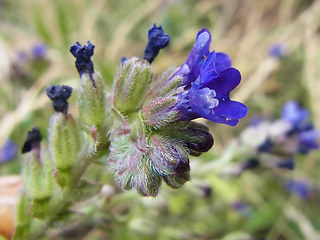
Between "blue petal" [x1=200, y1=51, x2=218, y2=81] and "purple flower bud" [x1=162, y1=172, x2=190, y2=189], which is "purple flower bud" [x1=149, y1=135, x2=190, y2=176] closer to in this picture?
"purple flower bud" [x1=162, y1=172, x2=190, y2=189]

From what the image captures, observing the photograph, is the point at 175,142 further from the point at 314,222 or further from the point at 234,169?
the point at 314,222

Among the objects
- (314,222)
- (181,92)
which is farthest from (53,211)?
(314,222)

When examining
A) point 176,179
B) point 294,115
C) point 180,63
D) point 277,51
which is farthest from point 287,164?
point 180,63

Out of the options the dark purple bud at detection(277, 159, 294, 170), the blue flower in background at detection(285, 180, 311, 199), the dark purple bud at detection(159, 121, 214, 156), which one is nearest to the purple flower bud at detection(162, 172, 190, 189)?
the dark purple bud at detection(159, 121, 214, 156)

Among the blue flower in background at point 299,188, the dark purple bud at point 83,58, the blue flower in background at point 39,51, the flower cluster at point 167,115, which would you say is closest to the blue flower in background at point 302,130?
the blue flower in background at point 299,188

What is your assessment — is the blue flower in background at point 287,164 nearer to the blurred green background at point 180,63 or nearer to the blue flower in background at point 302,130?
the blue flower in background at point 302,130

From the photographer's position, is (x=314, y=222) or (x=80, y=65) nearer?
(x=80, y=65)
